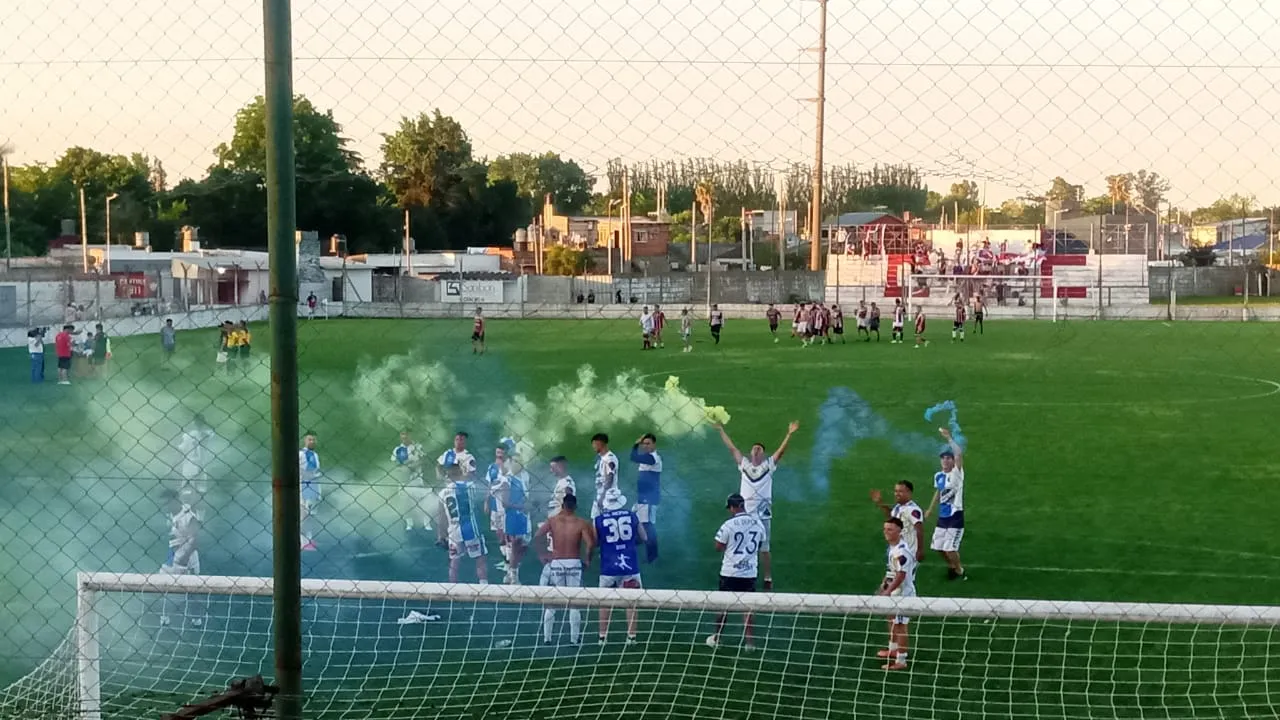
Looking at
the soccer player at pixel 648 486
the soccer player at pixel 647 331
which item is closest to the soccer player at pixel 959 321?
the soccer player at pixel 647 331

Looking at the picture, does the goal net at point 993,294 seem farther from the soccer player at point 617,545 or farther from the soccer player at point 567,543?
the soccer player at point 567,543

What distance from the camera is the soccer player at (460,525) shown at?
12594mm

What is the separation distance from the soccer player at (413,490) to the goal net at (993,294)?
41.2m

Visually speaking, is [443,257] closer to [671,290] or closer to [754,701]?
[671,290]

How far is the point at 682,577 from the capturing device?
1320 cm

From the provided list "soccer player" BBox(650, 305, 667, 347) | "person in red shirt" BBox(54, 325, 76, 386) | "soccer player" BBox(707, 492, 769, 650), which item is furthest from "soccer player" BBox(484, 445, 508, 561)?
"soccer player" BBox(650, 305, 667, 347)

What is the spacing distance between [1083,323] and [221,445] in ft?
130

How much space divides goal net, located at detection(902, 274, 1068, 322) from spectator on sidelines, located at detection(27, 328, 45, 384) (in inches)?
1364

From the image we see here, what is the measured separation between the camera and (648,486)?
572 inches

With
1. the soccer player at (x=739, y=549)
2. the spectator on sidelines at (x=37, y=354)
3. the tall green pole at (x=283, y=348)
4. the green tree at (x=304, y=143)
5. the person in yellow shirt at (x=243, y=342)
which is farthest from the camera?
the person in yellow shirt at (x=243, y=342)

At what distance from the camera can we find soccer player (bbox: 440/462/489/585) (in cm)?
1259

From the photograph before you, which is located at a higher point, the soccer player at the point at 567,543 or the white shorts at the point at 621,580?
the soccer player at the point at 567,543

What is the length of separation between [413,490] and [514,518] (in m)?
3.68

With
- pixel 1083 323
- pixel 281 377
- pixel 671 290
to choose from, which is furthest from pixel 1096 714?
pixel 671 290
